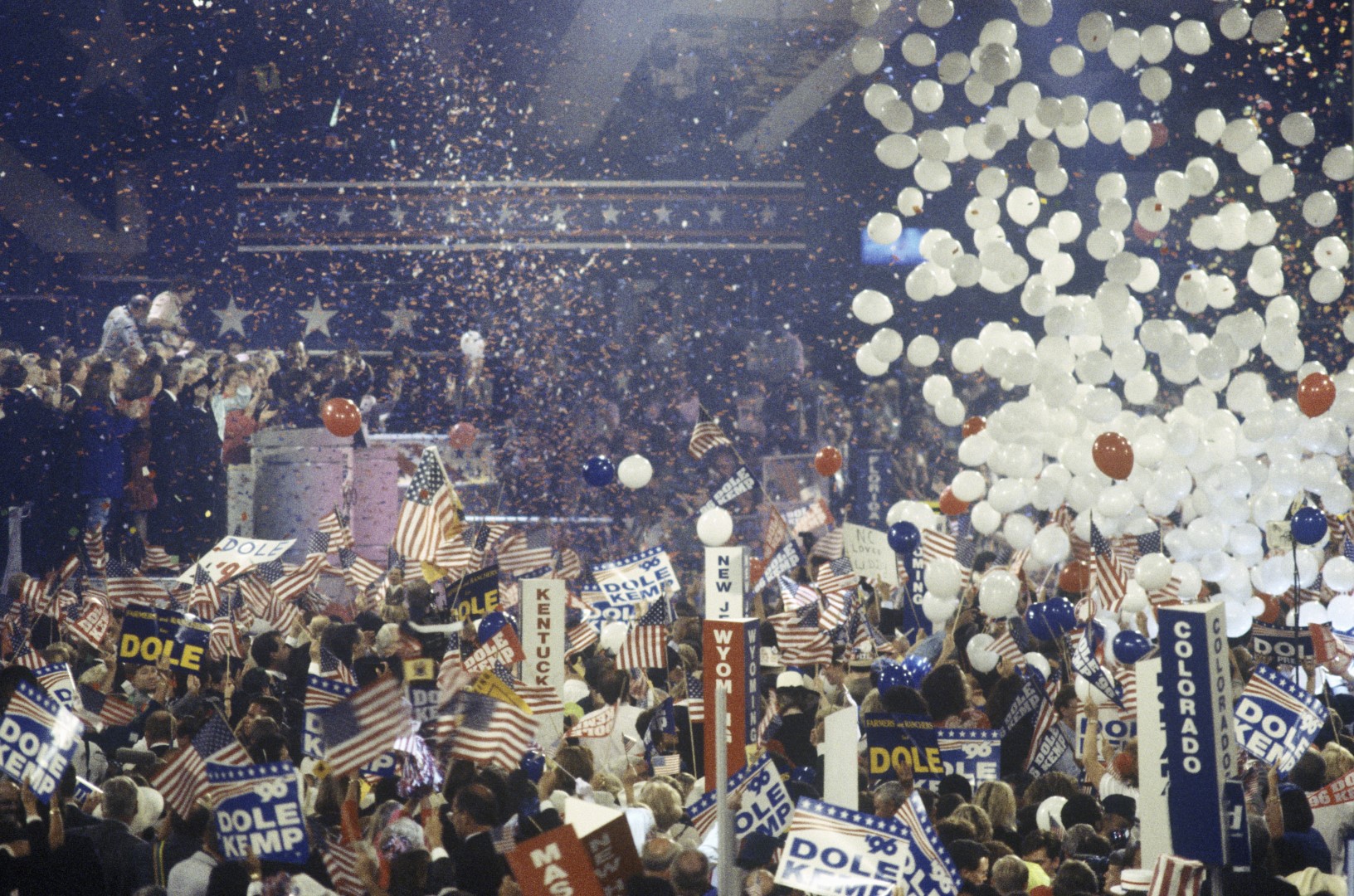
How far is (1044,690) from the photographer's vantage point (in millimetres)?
7266

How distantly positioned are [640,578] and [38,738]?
435 centimetres

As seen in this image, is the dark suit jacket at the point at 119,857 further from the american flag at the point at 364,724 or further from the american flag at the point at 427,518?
the american flag at the point at 427,518

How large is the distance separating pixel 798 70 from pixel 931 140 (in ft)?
33.9

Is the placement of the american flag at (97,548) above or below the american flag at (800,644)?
above

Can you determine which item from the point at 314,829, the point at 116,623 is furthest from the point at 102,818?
the point at 116,623

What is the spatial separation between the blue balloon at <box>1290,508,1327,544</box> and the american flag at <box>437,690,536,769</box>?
4998 millimetres

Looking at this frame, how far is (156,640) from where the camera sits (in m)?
7.92

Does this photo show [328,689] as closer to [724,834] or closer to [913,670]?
[724,834]

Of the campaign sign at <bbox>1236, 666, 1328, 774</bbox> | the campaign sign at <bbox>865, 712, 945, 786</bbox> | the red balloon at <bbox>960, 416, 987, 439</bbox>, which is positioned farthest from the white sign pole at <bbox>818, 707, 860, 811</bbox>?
the red balloon at <bbox>960, 416, 987, 439</bbox>

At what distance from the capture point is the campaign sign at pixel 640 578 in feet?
30.7

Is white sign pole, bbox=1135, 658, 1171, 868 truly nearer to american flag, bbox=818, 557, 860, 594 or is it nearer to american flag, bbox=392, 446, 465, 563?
american flag, bbox=818, 557, 860, 594

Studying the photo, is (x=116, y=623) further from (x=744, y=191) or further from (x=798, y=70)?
(x=798, y=70)

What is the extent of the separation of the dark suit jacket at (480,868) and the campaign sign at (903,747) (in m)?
1.80

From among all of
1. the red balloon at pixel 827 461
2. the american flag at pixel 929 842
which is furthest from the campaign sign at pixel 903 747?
the red balloon at pixel 827 461
